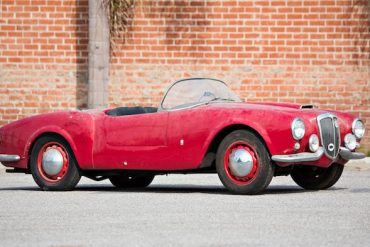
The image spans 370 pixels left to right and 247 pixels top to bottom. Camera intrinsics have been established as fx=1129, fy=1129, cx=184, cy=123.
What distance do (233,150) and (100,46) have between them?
7.52m

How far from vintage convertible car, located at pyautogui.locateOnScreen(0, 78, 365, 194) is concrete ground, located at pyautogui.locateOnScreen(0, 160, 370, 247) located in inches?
9.7

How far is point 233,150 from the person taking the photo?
11.1 meters

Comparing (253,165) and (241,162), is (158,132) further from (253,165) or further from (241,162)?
(253,165)

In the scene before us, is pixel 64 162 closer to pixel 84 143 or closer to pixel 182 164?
pixel 84 143

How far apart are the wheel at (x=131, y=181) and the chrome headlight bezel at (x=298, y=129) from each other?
266 cm

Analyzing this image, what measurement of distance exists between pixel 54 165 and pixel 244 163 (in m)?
2.33

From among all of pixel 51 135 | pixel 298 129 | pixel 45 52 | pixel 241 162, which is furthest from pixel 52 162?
pixel 45 52

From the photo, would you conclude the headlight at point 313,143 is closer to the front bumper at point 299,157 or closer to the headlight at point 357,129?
the front bumper at point 299,157

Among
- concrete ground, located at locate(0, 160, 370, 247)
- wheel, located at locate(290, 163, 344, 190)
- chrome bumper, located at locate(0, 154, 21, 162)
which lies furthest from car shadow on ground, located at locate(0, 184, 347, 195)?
chrome bumper, located at locate(0, 154, 21, 162)

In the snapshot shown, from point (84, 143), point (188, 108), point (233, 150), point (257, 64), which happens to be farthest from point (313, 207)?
point (257, 64)

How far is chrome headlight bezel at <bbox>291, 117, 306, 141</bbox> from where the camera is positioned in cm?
1087

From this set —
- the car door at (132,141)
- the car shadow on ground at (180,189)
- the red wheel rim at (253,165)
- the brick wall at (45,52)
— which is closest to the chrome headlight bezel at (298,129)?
the red wheel rim at (253,165)

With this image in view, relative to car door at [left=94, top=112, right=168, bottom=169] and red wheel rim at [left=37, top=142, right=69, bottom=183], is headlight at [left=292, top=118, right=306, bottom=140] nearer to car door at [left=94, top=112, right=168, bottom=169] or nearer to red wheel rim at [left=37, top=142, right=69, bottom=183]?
car door at [left=94, top=112, right=168, bottom=169]

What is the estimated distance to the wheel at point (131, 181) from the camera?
514 inches
